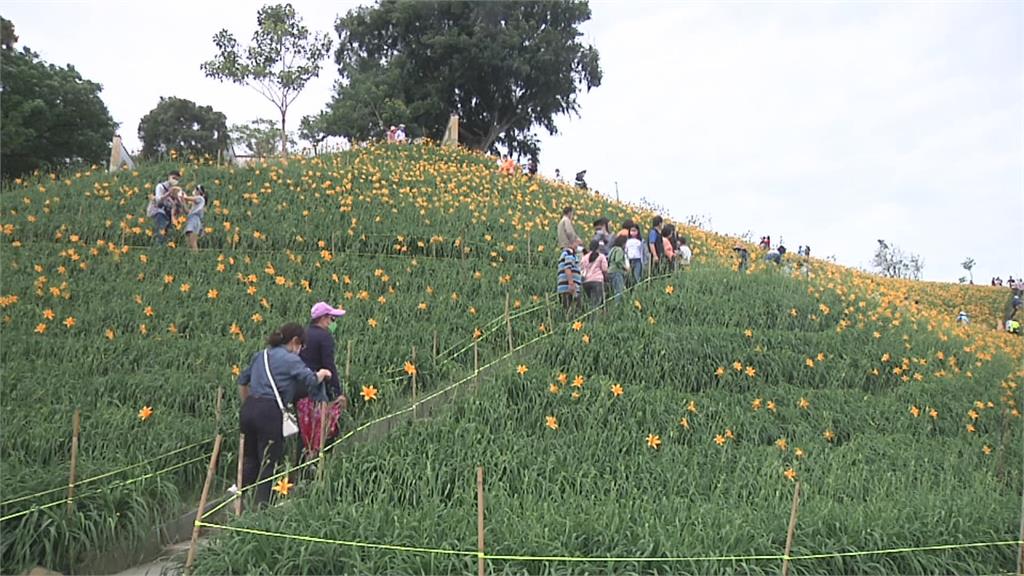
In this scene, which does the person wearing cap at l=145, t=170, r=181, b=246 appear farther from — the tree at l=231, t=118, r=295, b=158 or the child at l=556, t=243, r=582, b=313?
the tree at l=231, t=118, r=295, b=158

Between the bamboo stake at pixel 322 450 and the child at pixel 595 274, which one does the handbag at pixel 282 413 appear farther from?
the child at pixel 595 274

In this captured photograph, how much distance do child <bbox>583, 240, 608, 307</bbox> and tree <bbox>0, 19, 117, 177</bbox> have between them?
19256 millimetres

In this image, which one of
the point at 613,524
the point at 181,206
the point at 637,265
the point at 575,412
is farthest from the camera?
the point at 181,206

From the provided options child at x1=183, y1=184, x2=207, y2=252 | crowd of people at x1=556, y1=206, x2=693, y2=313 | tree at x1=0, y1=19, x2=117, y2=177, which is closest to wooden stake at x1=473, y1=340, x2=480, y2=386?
crowd of people at x1=556, y1=206, x2=693, y2=313

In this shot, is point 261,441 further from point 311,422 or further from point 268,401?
point 311,422

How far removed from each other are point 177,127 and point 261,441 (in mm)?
37012

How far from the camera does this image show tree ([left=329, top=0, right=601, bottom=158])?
85.9 feet

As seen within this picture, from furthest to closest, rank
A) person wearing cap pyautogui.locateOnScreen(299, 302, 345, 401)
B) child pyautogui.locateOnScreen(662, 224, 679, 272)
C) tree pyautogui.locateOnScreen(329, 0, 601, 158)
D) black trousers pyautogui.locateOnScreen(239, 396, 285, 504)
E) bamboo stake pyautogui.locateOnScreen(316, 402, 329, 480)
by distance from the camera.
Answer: tree pyautogui.locateOnScreen(329, 0, 601, 158) → child pyautogui.locateOnScreen(662, 224, 679, 272) → person wearing cap pyautogui.locateOnScreen(299, 302, 345, 401) → bamboo stake pyautogui.locateOnScreen(316, 402, 329, 480) → black trousers pyautogui.locateOnScreen(239, 396, 285, 504)

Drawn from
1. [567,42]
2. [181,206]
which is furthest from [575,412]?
[567,42]

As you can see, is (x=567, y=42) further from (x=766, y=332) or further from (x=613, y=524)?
(x=613, y=524)

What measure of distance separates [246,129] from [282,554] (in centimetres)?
3962

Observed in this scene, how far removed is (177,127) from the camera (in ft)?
122

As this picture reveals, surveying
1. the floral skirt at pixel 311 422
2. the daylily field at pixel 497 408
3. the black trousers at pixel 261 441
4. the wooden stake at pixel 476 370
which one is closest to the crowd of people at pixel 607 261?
the daylily field at pixel 497 408

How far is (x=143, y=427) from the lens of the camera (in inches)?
218
